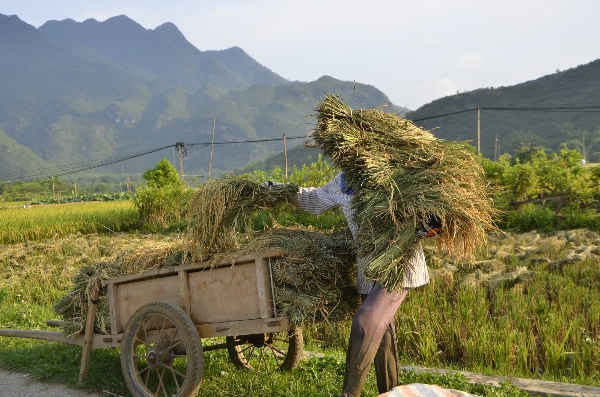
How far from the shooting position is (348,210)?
308cm

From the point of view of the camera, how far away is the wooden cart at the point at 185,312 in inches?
118

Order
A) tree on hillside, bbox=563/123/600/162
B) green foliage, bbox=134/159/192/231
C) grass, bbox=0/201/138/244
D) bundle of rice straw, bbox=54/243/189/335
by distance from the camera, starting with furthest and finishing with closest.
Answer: tree on hillside, bbox=563/123/600/162 → green foliage, bbox=134/159/192/231 → grass, bbox=0/201/138/244 → bundle of rice straw, bbox=54/243/189/335

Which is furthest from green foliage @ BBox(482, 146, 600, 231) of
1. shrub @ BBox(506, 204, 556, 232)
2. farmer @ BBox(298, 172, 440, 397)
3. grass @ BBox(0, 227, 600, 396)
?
farmer @ BBox(298, 172, 440, 397)

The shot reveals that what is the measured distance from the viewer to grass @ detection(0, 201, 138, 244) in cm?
1455

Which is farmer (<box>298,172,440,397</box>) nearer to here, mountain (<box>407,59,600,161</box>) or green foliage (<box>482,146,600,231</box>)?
green foliage (<box>482,146,600,231</box>)

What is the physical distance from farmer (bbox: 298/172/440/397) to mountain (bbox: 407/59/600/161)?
54.7 meters

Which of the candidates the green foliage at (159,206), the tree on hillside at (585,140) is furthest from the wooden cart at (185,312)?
the tree on hillside at (585,140)

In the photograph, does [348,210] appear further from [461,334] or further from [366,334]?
[461,334]

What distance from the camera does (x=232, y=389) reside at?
3.75m

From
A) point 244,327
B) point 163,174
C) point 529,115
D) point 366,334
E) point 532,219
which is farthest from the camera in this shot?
point 529,115

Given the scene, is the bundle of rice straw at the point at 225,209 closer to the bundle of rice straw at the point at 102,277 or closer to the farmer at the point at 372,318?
the bundle of rice straw at the point at 102,277

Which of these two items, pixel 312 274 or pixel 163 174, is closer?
pixel 312 274

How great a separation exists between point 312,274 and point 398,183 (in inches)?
28.6

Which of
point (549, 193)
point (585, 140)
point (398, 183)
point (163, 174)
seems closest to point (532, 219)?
point (549, 193)
